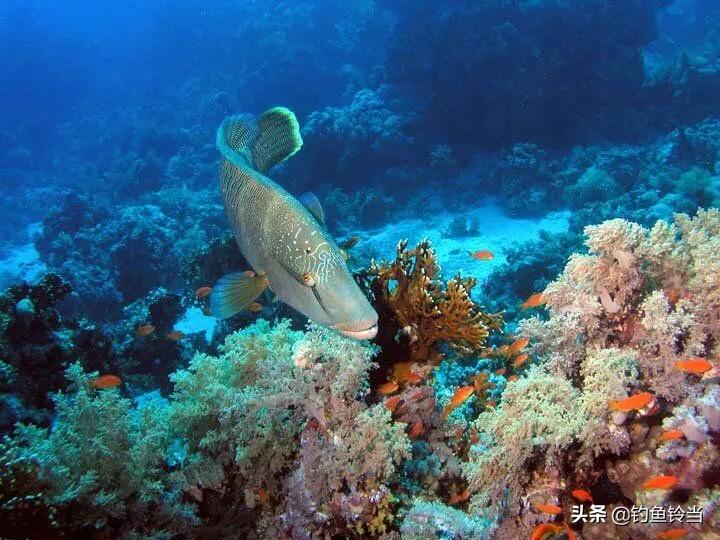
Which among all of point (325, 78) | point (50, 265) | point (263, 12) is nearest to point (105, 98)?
point (263, 12)

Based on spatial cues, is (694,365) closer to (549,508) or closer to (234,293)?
(549,508)

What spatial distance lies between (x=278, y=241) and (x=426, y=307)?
1678 mm

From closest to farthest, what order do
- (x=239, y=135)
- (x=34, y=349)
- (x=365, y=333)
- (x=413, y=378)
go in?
(x=365, y=333)
(x=239, y=135)
(x=413, y=378)
(x=34, y=349)

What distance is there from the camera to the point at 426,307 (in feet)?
12.2

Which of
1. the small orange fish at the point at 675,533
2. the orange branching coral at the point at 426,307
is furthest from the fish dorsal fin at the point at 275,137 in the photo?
the small orange fish at the point at 675,533

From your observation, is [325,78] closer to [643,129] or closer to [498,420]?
[643,129]

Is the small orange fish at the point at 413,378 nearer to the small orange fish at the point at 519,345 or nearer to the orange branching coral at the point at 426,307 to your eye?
the orange branching coral at the point at 426,307

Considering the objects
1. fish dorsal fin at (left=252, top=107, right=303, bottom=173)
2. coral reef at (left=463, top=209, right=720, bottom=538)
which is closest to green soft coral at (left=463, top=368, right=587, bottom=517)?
coral reef at (left=463, top=209, right=720, bottom=538)

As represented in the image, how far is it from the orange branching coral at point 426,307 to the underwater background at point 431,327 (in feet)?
0.08

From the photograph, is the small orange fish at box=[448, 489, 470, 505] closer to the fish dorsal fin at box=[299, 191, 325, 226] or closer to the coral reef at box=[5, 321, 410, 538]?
the coral reef at box=[5, 321, 410, 538]

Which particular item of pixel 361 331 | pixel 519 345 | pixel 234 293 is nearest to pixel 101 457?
pixel 234 293

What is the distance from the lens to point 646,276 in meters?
3.36

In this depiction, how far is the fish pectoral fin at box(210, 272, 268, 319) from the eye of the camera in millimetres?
2688

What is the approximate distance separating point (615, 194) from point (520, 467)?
1440 cm
